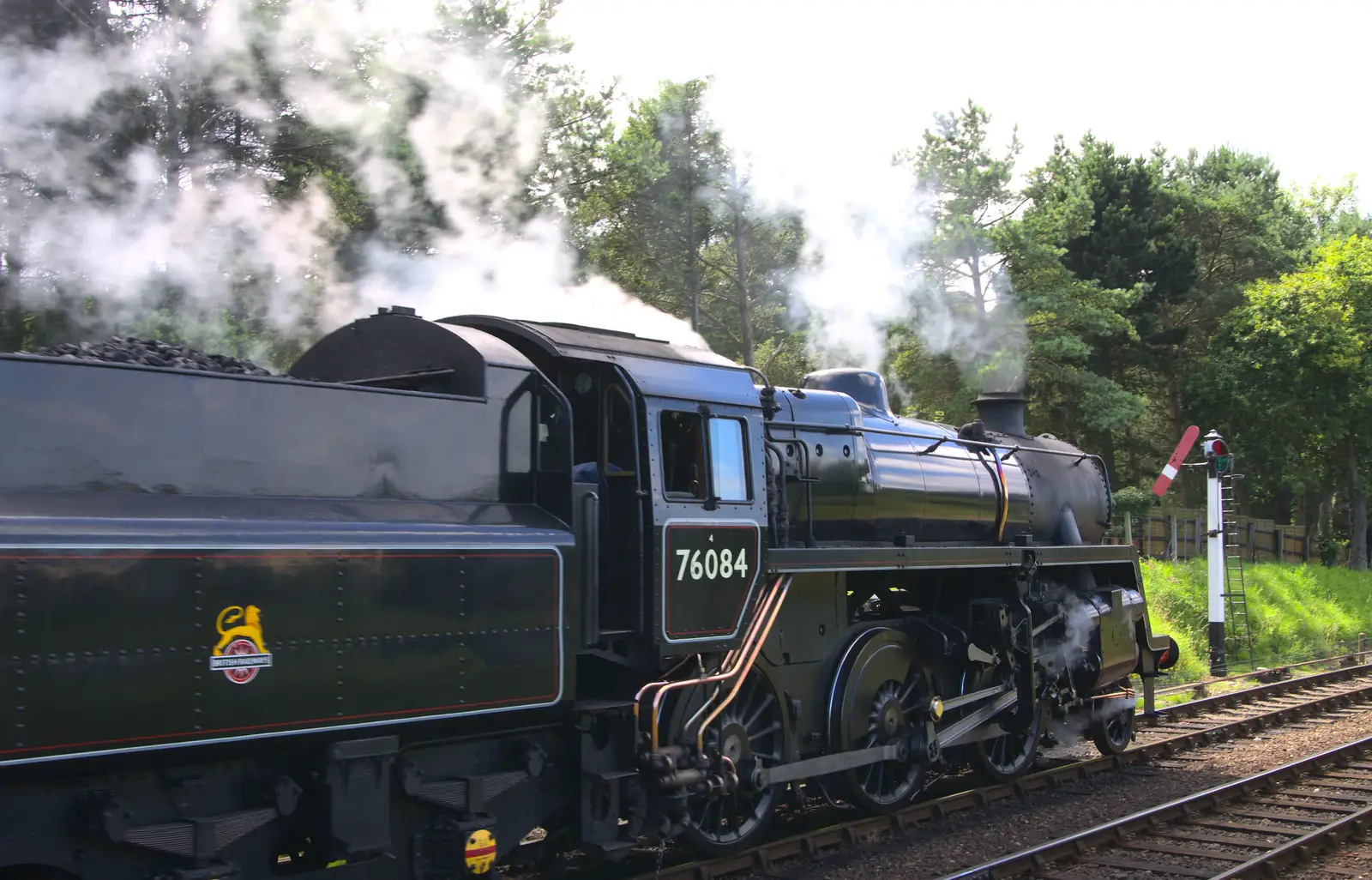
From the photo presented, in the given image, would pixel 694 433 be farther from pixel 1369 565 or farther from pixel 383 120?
pixel 1369 565

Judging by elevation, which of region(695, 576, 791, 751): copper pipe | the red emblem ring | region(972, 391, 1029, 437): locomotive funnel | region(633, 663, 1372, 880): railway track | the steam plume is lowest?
region(633, 663, 1372, 880): railway track

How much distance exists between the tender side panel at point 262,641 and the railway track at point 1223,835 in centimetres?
303

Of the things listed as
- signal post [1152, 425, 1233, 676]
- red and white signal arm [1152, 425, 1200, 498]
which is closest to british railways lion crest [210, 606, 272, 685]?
red and white signal arm [1152, 425, 1200, 498]

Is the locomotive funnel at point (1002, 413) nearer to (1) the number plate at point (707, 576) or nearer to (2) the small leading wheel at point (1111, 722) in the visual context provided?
(2) the small leading wheel at point (1111, 722)

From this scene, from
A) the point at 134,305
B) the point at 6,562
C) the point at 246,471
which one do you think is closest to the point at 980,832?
the point at 246,471

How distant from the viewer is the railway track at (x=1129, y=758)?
7.24m

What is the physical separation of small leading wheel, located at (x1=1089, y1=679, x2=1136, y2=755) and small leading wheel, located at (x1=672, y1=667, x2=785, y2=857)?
4462mm

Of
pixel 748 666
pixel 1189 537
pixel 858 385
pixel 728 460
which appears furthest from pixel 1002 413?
pixel 1189 537

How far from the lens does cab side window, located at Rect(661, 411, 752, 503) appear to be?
6.71 meters

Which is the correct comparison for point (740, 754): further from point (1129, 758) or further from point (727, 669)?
point (1129, 758)

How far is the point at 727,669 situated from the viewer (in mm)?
6891

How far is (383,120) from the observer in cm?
1303

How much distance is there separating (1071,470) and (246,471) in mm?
8684

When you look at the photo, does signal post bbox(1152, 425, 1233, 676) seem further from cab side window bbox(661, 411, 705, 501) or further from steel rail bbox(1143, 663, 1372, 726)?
cab side window bbox(661, 411, 705, 501)
